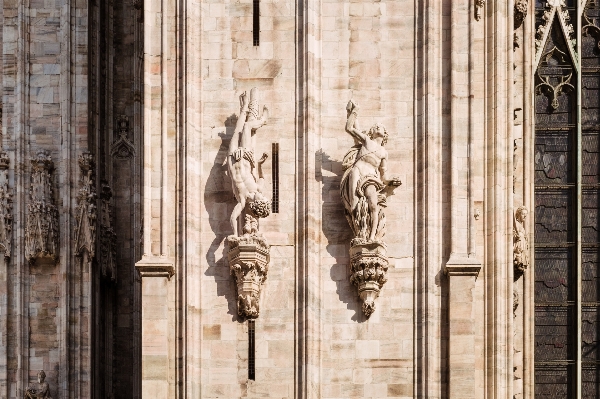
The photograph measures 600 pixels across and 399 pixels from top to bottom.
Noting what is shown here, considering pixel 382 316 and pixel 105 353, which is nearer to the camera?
pixel 382 316

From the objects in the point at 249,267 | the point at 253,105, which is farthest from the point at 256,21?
the point at 249,267

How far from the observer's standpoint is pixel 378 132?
3603 cm

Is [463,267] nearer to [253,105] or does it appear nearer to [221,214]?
[221,214]

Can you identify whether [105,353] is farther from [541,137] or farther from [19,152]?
[541,137]

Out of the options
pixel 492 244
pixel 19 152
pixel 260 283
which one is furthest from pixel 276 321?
pixel 19 152

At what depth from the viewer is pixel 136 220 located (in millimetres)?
38906

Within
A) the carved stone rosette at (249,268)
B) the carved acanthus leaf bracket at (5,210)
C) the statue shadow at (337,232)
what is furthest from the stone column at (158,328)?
the carved acanthus leaf bracket at (5,210)

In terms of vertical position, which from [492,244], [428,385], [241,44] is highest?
[241,44]

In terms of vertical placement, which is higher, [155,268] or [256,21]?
[256,21]

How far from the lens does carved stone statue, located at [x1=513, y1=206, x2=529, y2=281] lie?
37.8 meters

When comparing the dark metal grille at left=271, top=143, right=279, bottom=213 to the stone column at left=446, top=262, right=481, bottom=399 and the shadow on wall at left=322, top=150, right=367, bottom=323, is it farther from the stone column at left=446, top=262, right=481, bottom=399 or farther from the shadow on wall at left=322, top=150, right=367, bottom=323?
→ the stone column at left=446, top=262, right=481, bottom=399

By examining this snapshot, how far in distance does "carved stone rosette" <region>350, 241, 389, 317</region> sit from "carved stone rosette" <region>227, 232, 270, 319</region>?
1522mm

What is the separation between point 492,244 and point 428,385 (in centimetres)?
264

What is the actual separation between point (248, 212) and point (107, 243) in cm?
389
